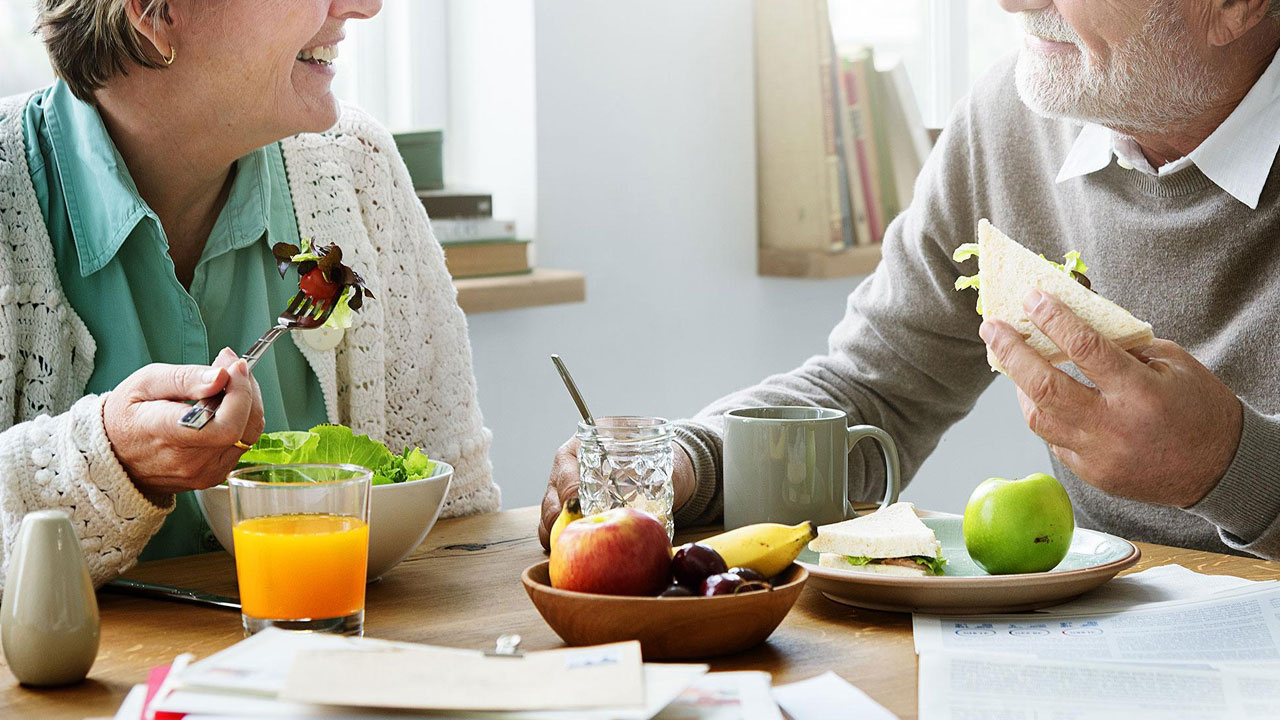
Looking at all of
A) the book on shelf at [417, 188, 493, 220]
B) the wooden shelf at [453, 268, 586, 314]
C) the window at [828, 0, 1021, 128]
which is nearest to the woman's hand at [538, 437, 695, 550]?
the wooden shelf at [453, 268, 586, 314]

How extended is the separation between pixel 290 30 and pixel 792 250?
161 cm

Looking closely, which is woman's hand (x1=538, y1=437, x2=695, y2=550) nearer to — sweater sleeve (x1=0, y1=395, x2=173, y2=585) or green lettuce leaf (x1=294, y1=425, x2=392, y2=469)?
green lettuce leaf (x1=294, y1=425, x2=392, y2=469)

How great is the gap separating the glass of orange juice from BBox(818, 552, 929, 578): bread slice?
394mm

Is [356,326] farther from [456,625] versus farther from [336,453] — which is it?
[456,625]

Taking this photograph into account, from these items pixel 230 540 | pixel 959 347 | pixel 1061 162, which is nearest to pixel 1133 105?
pixel 1061 162

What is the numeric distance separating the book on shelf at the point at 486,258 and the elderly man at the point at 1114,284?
0.77 meters

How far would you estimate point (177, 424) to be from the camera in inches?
40.7

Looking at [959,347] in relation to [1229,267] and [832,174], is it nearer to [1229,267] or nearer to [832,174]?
[1229,267]

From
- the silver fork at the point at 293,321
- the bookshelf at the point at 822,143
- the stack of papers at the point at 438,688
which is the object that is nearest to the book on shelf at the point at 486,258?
the bookshelf at the point at 822,143

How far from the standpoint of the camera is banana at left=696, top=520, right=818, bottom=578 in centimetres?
96

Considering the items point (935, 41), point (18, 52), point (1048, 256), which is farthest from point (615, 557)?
point (935, 41)

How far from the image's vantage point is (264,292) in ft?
4.99

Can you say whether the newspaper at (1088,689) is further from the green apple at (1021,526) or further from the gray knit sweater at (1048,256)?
the gray knit sweater at (1048,256)

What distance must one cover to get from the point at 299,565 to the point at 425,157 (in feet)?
5.02
